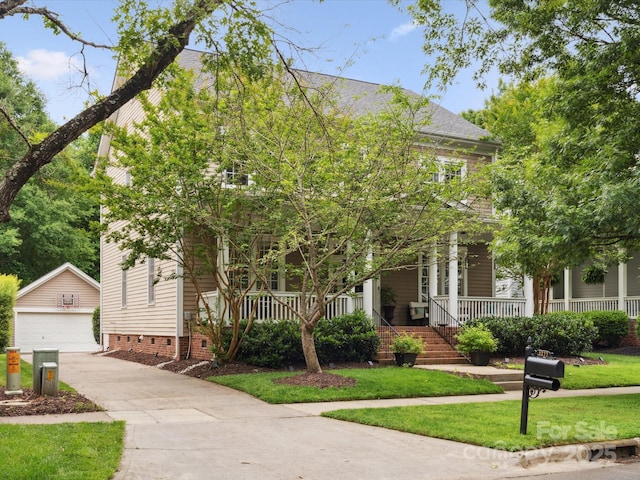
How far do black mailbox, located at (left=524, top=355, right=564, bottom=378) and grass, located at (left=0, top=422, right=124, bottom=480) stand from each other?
4.71m

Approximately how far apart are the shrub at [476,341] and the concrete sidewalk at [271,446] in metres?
4.78

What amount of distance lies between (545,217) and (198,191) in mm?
6781

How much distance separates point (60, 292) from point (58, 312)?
3.08 ft

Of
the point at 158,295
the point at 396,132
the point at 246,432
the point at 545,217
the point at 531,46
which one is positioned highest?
the point at 531,46

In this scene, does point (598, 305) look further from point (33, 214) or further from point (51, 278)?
point (33, 214)

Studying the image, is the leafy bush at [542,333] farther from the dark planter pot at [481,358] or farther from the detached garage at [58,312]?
the detached garage at [58,312]

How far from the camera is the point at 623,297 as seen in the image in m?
24.0

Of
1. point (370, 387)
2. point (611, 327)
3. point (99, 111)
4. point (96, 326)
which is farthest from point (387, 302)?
point (99, 111)

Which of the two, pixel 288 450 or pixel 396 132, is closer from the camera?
pixel 288 450

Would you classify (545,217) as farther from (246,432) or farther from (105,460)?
(105,460)

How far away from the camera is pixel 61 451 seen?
22.7 feet

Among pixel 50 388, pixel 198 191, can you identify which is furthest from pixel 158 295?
pixel 50 388

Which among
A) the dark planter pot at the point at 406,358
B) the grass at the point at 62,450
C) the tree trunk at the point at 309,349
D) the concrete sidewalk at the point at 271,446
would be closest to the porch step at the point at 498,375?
the dark planter pot at the point at 406,358

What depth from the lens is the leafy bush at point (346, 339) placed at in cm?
1587
